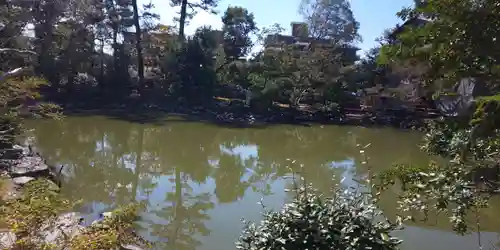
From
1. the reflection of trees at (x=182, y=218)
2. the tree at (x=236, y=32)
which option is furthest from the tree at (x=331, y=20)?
the reflection of trees at (x=182, y=218)

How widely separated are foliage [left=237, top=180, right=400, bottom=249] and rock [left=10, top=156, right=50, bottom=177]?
4.93 meters

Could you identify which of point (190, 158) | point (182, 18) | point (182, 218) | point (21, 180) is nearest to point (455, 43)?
point (182, 218)

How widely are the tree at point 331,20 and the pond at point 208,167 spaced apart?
12.6 meters

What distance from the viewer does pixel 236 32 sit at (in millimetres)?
19688

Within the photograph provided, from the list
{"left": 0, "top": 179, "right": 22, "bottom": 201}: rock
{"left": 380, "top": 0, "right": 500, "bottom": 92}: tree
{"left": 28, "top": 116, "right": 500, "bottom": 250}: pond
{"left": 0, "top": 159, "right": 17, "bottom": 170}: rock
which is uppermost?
{"left": 380, "top": 0, "right": 500, "bottom": 92}: tree

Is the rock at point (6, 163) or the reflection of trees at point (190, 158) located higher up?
the rock at point (6, 163)

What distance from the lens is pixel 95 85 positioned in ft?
59.6

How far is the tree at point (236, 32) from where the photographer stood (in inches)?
771

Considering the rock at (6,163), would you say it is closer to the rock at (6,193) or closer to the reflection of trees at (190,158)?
the reflection of trees at (190,158)

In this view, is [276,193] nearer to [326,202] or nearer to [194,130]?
[326,202]

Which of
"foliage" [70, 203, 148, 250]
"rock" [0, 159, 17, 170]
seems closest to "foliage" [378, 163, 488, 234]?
"foliage" [70, 203, 148, 250]

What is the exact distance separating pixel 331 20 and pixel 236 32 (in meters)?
9.11

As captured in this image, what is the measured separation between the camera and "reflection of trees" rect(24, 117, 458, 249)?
21.1 feet

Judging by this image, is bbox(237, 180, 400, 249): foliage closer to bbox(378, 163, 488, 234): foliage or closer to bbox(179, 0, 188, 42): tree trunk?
bbox(378, 163, 488, 234): foliage
